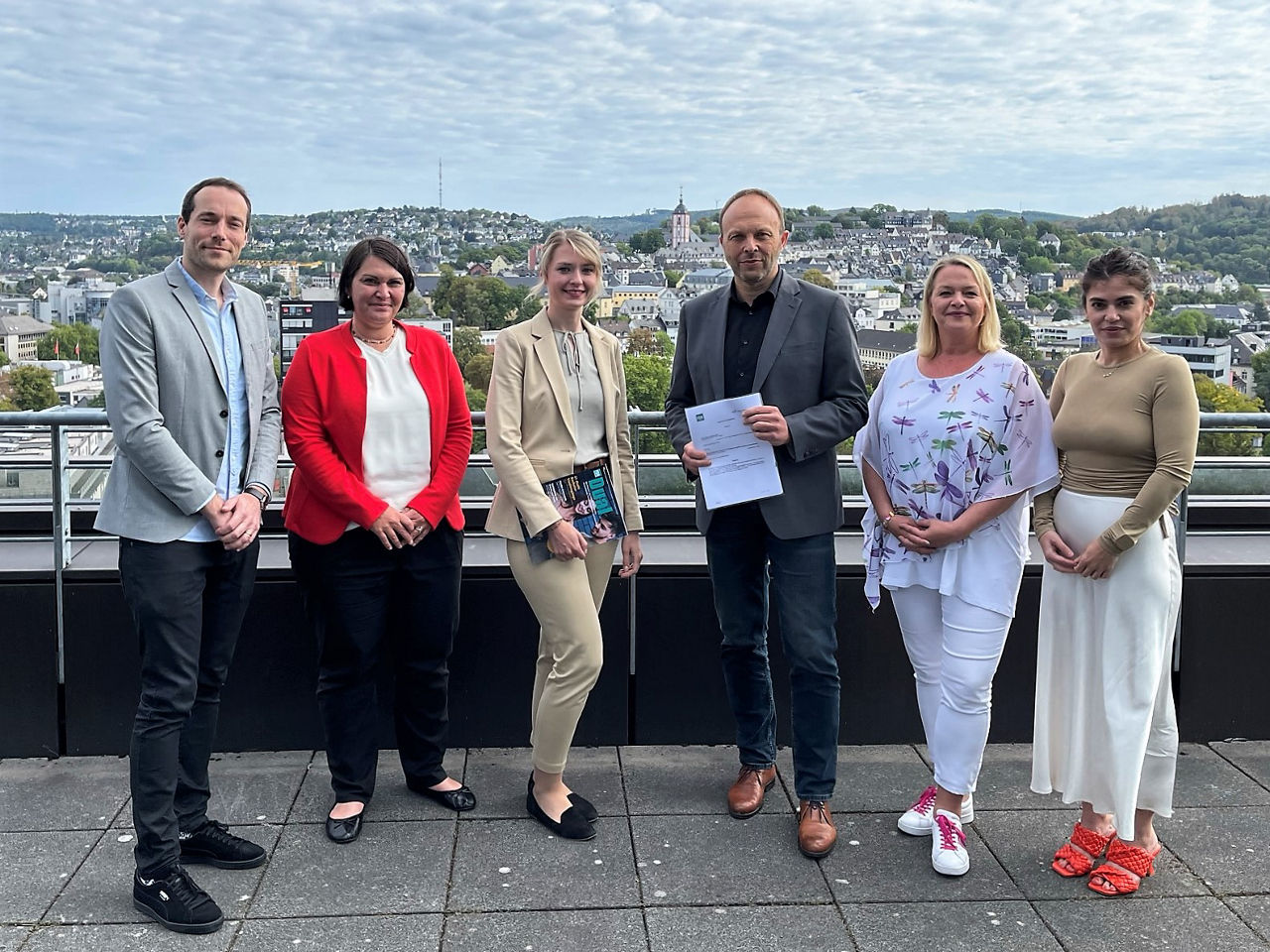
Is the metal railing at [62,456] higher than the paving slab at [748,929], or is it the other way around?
the metal railing at [62,456]

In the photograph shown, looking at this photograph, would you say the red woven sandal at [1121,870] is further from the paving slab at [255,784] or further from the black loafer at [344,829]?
the paving slab at [255,784]

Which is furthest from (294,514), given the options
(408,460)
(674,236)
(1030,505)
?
(674,236)

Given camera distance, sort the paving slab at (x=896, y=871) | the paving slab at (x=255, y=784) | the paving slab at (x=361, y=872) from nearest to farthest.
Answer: the paving slab at (x=361, y=872), the paving slab at (x=896, y=871), the paving slab at (x=255, y=784)

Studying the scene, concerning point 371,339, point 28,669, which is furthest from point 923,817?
point 28,669

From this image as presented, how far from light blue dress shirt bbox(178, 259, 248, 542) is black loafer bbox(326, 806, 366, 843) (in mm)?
994

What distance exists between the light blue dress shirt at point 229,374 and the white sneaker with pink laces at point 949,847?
2.23m

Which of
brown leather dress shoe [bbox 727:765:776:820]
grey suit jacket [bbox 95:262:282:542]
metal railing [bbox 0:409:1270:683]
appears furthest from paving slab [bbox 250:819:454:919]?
metal railing [bbox 0:409:1270:683]

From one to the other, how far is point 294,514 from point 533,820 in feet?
4.03

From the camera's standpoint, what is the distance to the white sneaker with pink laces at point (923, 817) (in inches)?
135

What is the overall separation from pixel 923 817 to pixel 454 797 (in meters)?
1.50

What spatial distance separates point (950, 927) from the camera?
9.43 ft

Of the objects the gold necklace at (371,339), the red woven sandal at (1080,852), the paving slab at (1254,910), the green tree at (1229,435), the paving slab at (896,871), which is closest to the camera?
the paving slab at (1254,910)

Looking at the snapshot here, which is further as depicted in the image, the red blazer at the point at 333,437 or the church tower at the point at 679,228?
the church tower at the point at 679,228

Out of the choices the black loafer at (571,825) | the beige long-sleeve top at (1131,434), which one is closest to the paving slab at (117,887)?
the black loafer at (571,825)
